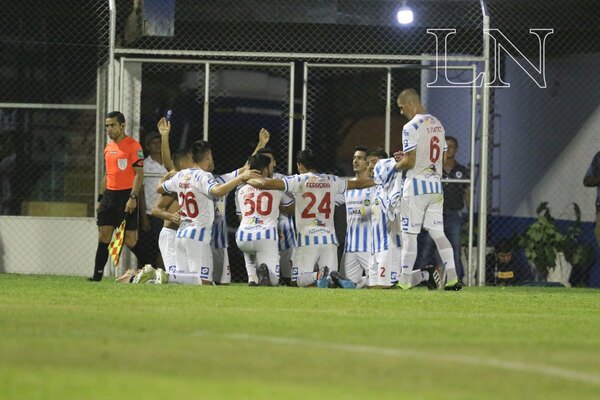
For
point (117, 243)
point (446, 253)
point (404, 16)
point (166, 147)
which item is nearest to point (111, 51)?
point (166, 147)

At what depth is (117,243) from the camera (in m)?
15.9

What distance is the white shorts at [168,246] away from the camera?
15.7 m

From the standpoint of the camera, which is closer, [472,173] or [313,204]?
[313,204]

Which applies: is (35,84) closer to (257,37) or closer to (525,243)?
(257,37)

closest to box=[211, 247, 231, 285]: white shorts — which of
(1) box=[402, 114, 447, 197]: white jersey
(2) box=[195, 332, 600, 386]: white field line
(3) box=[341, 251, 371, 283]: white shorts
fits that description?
(3) box=[341, 251, 371, 283]: white shorts

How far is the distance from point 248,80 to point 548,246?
484cm

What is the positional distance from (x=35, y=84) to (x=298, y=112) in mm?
3696

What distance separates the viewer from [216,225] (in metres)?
16.0

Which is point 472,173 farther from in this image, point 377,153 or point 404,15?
point 404,15

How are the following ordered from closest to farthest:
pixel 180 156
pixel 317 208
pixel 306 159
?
Answer: 1. pixel 306 159
2. pixel 317 208
3. pixel 180 156

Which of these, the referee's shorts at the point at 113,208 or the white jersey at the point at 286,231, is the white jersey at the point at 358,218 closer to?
the white jersey at the point at 286,231

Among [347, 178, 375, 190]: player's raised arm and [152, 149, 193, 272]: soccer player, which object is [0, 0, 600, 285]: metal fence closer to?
[152, 149, 193, 272]: soccer player

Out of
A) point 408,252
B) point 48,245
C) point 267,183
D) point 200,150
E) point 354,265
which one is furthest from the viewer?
point 48,245

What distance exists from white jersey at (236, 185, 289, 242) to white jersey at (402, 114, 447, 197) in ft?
7.02
